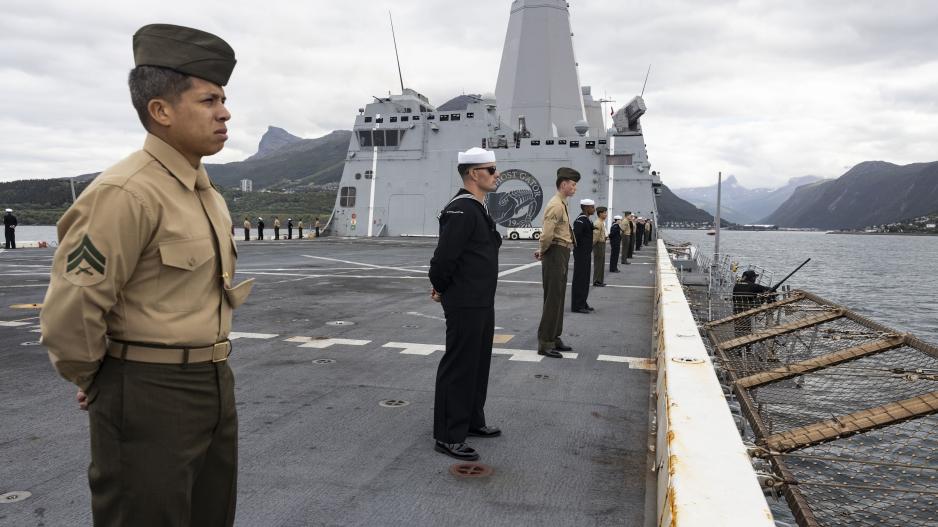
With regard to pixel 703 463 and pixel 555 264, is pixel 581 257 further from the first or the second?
pixel 703 463

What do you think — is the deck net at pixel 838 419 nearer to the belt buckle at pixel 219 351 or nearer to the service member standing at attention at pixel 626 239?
the belt buckle at pixel 219 351

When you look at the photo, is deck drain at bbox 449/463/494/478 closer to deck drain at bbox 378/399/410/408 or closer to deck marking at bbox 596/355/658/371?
deck drain at bbox 378/399/410/408

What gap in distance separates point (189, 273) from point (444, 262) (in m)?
1.97

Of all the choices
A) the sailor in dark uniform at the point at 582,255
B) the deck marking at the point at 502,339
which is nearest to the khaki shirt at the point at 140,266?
the deck marking at the point at 502,339

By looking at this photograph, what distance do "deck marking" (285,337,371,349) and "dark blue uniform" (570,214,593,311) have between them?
297 centimetres

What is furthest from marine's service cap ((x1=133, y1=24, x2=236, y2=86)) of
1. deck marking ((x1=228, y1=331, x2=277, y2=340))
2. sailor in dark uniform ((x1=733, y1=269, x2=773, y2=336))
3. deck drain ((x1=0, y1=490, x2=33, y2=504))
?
sailor in dark uniform ((x1=733, y1=269, x2=773, y2=336))

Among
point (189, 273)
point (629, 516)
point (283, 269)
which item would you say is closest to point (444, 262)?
point (629, 516)

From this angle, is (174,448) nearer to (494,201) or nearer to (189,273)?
(189,273)

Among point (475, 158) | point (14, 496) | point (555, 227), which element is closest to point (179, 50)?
point (475, 158)

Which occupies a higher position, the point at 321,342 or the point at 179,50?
the point at 179,50

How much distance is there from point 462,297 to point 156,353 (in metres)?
2.17

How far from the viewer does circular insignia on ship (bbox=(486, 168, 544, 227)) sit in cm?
3350

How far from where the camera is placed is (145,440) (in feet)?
5.45

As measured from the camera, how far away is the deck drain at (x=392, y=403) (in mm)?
4383
